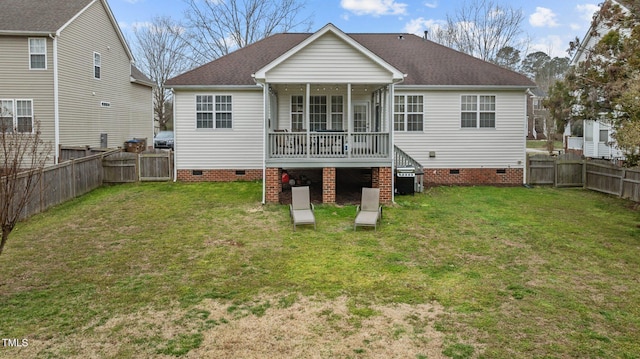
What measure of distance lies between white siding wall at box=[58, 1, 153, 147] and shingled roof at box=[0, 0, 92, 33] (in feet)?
1.55

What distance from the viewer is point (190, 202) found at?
14656 millimetres

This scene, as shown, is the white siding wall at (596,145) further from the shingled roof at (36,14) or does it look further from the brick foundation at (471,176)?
the shingled roof at (36,14)

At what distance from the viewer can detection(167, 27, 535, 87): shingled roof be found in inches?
731

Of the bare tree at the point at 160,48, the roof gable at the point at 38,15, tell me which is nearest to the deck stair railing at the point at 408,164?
the roof gable at the point at 38,15

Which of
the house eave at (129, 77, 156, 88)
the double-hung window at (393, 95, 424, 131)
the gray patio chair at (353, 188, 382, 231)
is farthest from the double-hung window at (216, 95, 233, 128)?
the house eave at (129, 77, 156, 88)

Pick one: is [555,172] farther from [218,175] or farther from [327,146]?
[218,175]

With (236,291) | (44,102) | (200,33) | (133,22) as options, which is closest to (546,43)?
(200,33)

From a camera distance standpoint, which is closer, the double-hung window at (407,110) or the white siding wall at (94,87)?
the double-hung window at (407,110)

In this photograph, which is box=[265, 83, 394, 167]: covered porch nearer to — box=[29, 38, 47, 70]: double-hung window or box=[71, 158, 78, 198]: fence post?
box=[71, 158, 78, 198]: fence post

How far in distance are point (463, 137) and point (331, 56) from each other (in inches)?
297

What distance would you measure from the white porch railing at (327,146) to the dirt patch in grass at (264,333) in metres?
8.28

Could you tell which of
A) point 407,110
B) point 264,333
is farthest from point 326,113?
point 264,333

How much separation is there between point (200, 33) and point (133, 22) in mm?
12409

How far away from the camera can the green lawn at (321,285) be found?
558cm
